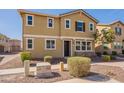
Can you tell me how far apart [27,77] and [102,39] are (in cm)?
1616

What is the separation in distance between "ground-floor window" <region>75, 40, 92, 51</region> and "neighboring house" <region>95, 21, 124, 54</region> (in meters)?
4.85

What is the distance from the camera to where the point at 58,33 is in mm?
21484

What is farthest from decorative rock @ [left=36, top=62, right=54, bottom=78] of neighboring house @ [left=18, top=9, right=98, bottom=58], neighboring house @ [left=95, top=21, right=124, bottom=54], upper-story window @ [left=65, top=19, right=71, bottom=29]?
neighboring house @ [left=95, top=21, right=124, bottom=54]

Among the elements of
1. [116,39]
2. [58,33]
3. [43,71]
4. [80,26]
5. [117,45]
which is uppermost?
[80,26]

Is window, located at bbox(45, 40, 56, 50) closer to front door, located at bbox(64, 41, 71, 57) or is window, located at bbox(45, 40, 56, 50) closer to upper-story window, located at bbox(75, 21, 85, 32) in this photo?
front door, located at bbox(64, 41, 71, 57)

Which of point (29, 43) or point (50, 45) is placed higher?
point (29, 43)

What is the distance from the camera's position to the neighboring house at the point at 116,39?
28.8 metres

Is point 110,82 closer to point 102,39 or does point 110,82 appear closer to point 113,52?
point 102,39

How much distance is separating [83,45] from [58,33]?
170 inches

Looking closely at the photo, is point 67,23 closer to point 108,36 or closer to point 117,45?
point 108,36

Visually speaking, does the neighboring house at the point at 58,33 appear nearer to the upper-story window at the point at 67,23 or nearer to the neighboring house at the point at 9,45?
the upper-story window at the point at 67,23

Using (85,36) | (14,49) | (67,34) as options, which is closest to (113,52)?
(85,36)

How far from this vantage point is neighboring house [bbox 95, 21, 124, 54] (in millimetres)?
28806

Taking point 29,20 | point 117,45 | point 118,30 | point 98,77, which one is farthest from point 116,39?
point 98,77
